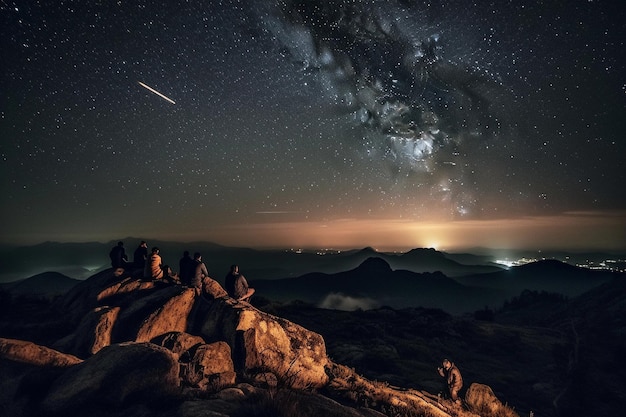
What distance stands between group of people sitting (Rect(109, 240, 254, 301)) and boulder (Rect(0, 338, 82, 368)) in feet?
22.0

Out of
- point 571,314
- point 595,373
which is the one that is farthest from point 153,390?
point 571,314

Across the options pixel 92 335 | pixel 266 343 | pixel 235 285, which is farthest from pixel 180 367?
pixel 235 285

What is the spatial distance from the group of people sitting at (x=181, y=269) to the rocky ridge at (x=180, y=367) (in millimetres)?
645

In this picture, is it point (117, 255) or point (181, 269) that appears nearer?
point (181, 269)

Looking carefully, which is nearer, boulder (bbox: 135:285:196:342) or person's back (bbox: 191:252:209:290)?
boulder (bbox: 135:285:196:342)

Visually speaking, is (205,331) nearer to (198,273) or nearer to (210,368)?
(210,368)

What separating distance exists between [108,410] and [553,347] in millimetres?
40587

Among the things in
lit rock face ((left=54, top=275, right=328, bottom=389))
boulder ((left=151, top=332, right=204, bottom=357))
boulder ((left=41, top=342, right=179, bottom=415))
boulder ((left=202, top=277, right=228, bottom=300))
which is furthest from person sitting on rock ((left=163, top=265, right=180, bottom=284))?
boulder ((left=41, top=342, right=179, bottom=415))

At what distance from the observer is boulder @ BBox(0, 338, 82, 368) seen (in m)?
9.38

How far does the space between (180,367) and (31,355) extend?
12.8 feet

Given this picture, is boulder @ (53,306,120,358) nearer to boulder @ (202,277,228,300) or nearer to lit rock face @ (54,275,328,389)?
lit rock face @ (54,275,328,389)

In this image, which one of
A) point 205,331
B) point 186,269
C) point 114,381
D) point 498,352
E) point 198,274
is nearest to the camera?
point 114,381

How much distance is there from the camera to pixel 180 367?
407 inches

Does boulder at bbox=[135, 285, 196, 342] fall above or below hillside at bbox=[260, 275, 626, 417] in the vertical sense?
above
